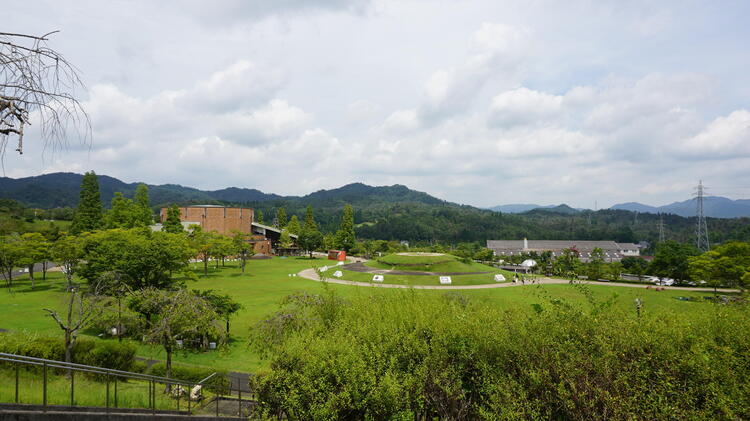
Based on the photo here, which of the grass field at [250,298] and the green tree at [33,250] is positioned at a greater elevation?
the green tree at [33,250]

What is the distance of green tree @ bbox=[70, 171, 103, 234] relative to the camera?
161 feet

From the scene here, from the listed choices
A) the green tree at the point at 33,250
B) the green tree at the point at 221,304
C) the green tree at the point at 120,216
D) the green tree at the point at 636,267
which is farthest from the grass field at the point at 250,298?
the green tree at the point at 636,267

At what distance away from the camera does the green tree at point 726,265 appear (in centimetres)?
3475

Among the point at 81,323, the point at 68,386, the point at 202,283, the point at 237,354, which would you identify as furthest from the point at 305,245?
the point at 68,386

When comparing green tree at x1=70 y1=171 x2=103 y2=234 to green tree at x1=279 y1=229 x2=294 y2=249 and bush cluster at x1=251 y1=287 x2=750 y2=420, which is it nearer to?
green tree at x1=279 y1=229 x2=294 y2=249

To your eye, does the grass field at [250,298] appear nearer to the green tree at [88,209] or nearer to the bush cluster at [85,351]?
the bush cluster at [85,351]

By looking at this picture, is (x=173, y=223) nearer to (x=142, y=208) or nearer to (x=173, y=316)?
(x=142, y=208)

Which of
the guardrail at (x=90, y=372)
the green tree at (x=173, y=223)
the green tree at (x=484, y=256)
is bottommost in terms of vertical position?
the green tree at (x=484, y=256)

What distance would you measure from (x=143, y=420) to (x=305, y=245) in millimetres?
62987

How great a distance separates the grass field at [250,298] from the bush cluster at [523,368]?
1745 mm

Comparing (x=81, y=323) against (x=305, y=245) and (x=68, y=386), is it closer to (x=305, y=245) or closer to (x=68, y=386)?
(x=68, y=386)

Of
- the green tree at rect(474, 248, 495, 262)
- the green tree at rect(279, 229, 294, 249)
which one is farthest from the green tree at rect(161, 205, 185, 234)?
the green tree at rect(474, 248, 495, 262)

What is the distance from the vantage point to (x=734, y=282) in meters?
35.7

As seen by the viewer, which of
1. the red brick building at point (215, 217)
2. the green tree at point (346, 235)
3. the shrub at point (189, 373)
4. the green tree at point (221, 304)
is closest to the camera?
the shrub at point (189, 373)
